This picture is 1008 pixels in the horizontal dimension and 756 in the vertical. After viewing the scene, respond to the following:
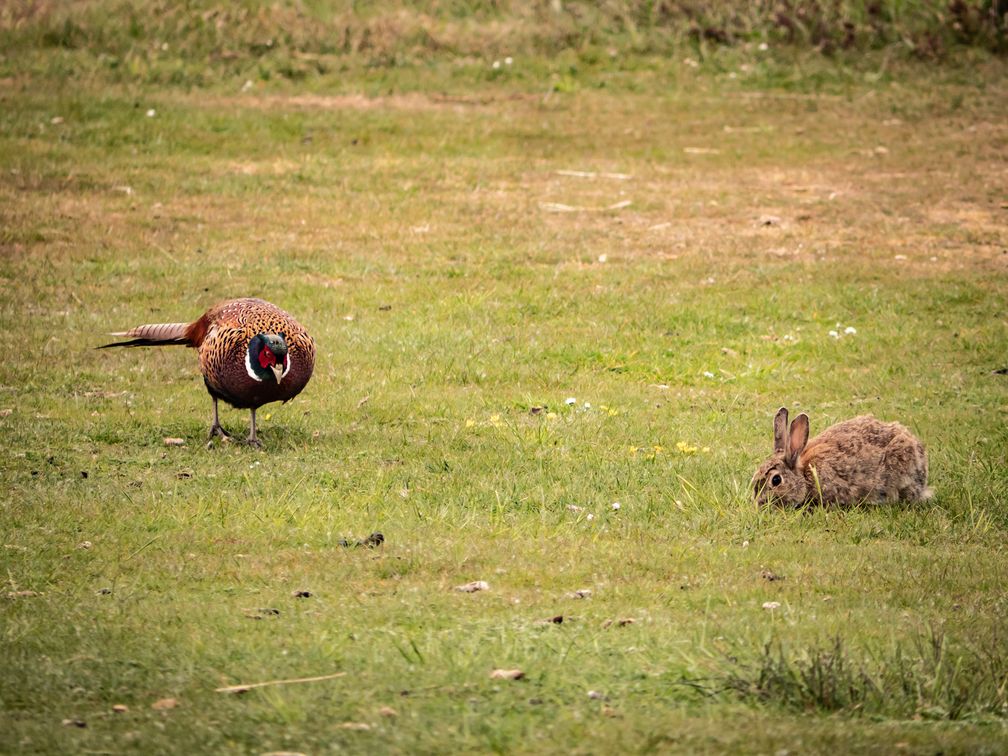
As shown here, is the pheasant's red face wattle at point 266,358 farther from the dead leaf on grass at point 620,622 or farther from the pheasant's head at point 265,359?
the dead leaf on grass at point 620,622

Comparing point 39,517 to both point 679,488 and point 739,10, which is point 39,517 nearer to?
point 679,488

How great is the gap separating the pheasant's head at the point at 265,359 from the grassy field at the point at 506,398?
0.63m

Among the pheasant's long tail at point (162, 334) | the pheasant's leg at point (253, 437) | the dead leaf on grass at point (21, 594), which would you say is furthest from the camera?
the pheasant's long tail at point (162, 334)

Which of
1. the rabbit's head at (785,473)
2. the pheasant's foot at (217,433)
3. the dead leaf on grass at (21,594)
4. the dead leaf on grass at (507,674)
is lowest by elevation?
the dead leaf on grass at (21,594)

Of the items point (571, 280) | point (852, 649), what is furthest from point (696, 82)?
point (852, 649)

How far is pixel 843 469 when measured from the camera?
9.18 m

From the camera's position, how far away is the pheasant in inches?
394

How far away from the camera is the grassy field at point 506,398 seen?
607 centimetres

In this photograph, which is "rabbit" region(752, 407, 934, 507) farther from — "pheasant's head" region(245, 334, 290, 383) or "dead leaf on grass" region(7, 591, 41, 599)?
"dead leaf on grass" region(7, 591, 41, 599)

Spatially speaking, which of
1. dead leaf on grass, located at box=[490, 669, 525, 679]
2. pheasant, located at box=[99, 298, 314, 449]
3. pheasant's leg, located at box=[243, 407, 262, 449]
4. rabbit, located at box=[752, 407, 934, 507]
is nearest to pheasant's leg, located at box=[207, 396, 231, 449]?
pheasant, located at box=[99, 298, 314, 449]

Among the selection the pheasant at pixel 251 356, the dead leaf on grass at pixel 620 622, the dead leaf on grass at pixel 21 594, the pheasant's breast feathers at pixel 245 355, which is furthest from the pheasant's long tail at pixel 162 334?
the dead leaf on grass at pixel 620 622

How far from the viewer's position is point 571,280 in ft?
52.3

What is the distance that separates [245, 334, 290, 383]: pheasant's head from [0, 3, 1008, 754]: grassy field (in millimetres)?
629

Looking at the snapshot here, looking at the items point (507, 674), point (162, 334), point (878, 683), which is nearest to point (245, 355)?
point (162, 334)
